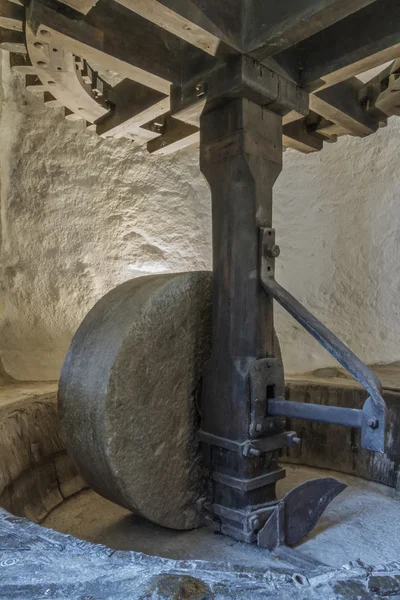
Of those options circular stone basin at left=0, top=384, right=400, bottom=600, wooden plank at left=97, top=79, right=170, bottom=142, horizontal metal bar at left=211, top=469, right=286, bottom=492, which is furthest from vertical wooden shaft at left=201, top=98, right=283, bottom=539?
wooden plank at left=97, top=79, right=170, bottom=142

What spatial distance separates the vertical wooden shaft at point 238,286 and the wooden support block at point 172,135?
70 cm

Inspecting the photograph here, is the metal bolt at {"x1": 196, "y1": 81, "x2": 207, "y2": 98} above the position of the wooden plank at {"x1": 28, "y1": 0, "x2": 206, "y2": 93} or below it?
below

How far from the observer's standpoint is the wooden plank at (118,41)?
1.77 m

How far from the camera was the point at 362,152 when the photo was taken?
13.7ft

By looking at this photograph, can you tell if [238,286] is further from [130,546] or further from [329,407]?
[130,546]

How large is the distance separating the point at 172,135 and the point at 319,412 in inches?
72.9

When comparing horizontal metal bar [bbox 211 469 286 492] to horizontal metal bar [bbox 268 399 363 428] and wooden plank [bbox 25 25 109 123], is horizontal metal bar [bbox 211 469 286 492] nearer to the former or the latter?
horizontal metal bar [bbox 268 399 363 428]

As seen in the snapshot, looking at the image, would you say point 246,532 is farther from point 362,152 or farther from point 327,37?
point 362,152

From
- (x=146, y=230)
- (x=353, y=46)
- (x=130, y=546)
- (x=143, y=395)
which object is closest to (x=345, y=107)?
(x=353, y=46)

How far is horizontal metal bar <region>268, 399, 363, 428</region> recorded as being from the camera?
1747mm

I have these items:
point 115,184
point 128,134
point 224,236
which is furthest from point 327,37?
point 115,184

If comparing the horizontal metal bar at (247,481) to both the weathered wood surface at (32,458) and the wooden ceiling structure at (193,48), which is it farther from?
the wooden ceiling structure at (193,48)

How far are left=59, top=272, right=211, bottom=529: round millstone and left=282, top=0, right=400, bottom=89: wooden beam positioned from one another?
0.99 metres

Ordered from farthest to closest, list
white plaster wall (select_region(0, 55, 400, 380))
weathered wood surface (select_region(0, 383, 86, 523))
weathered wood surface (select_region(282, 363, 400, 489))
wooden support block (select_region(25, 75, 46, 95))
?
1. white plaster wall (select_region(0, 55, 400, 380))
2. weathered wood surface (select_region(282, 363, 400, 489))
3. wooden support block (select_region(25, 75, 46, 95))
4. weathered wood surface (select_region(0, 383, 86, 523))
